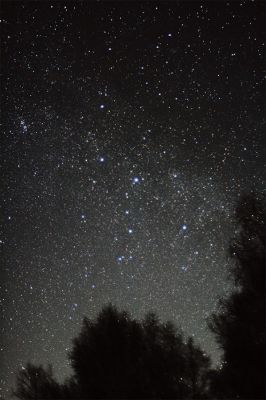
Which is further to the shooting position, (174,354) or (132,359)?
(174,354)

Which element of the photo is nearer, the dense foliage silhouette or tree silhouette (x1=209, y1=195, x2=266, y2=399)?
the dense foliage silhouette

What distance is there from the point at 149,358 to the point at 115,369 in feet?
3.31

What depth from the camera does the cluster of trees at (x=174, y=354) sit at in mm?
7637

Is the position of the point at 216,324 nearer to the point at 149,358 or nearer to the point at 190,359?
the point at 190,359

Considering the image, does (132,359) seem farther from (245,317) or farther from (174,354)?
(245,317)

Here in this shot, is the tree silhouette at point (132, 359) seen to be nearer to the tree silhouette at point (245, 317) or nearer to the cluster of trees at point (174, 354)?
the cluster of trees at point (174, 354)

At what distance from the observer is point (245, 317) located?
27.1ft

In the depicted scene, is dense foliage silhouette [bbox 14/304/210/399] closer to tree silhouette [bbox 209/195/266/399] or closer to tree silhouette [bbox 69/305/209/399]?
tree silhouette [bbox 69/305/209/399]

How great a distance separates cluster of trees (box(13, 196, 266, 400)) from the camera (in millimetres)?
7637

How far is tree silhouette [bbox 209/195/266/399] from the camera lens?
7.82 m

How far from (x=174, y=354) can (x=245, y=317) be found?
191cm

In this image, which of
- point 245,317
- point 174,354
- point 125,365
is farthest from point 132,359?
point 245,317

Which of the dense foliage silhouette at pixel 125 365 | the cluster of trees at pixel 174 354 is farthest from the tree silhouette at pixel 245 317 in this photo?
the dense foliage silhouette at pixel 125 365

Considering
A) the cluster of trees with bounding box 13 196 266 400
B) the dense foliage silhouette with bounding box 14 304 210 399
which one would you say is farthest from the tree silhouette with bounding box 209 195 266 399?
the dense foliage silhouette with bounding box 14 304 210 399
